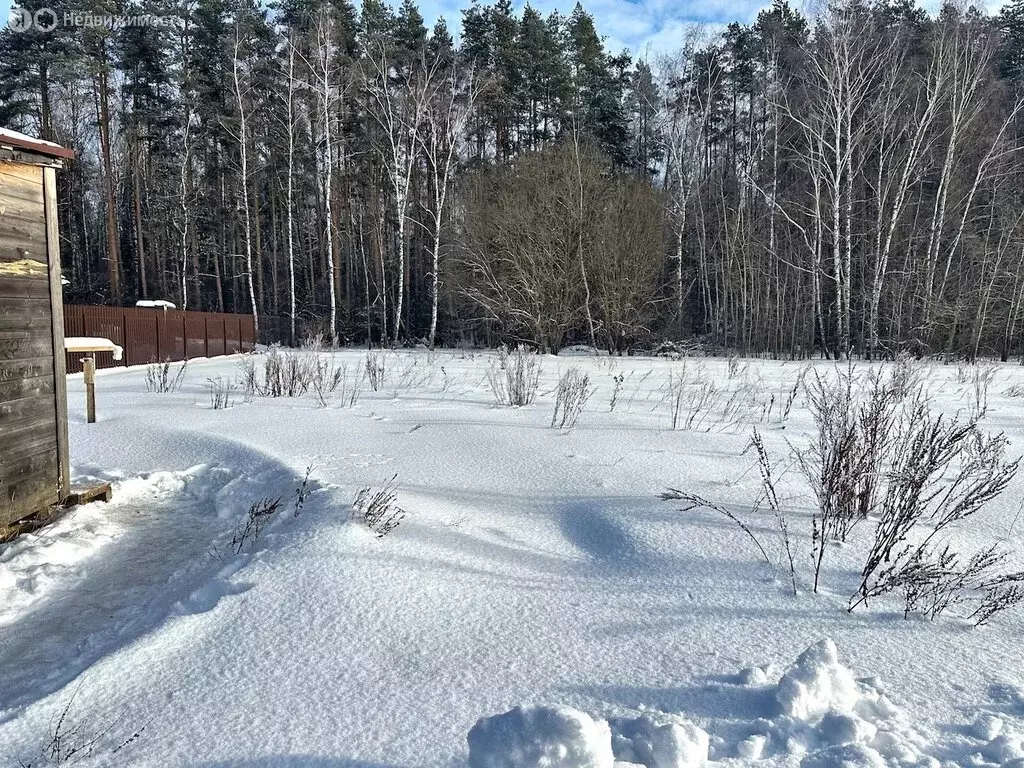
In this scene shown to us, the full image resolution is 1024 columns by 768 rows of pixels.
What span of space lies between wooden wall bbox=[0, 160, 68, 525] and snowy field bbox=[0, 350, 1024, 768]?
35 centimetres

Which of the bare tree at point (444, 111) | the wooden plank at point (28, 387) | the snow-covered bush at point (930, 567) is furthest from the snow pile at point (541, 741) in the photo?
the bare tree at point (444, 111)

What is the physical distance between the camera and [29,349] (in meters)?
3.72

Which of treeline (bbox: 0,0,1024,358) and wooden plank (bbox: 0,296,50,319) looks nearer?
wooden plank (bbox: 0,296,50,319)

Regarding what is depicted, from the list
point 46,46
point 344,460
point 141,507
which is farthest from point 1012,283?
point 46,46

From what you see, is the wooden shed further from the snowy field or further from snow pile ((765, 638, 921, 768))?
snow pile ((765, 638, 921, 768))

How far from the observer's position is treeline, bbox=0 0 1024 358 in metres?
16.9

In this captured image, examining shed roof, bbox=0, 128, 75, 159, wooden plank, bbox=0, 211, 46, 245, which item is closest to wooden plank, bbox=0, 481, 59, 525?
wooden plank, bbox=0, 211, 46, 245

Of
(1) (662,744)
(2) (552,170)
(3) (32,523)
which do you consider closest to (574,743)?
(1) (662,744)

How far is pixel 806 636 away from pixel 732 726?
23.7 inches

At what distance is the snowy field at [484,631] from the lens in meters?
1.52
